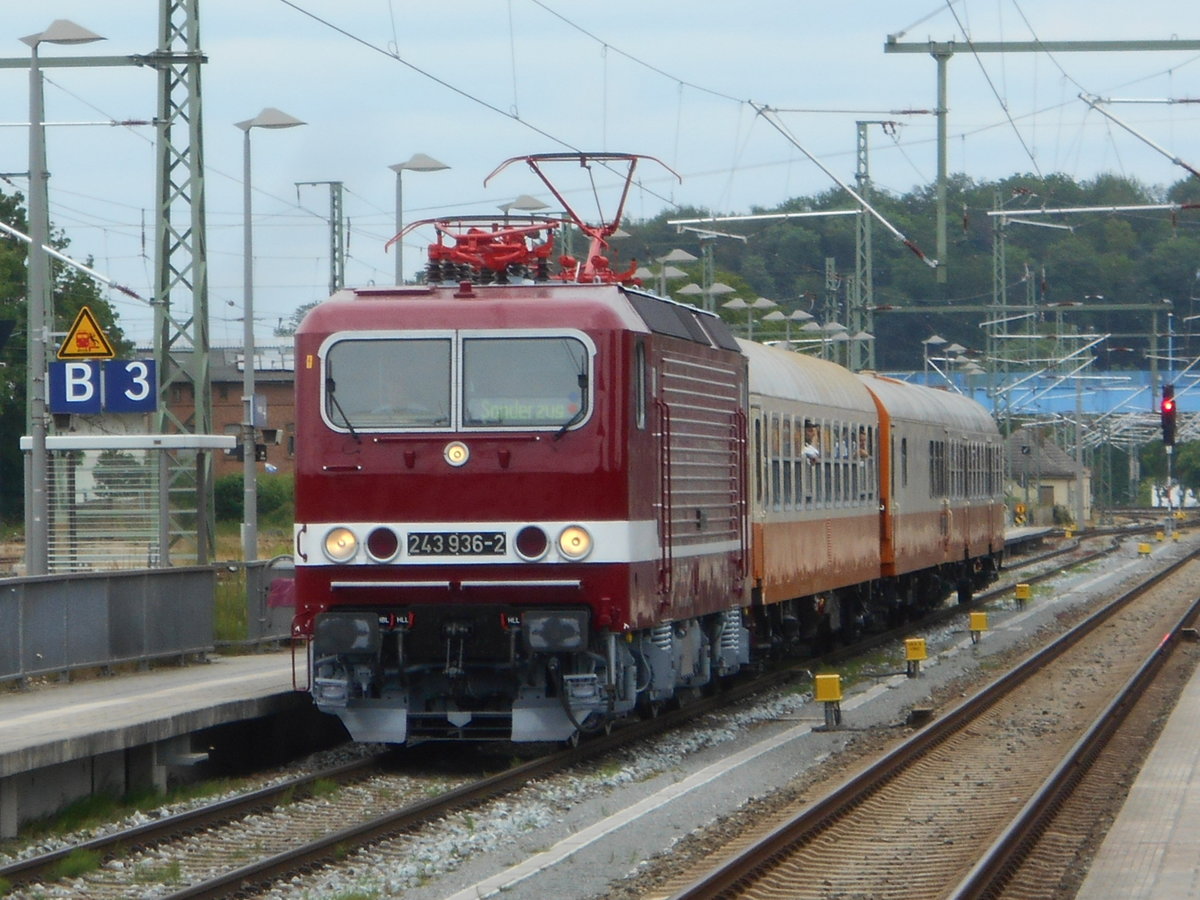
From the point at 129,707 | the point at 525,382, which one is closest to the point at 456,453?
the point at 525,382

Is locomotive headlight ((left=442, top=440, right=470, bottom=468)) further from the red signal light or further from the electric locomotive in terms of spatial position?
the red signal light

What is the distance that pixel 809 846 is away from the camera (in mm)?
11312

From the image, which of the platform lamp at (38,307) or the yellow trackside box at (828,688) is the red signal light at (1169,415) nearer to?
the platform lamp at (38,307)

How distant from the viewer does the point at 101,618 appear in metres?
16.7

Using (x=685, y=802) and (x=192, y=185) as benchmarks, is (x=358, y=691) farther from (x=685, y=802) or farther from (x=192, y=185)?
(x=192, y=185)

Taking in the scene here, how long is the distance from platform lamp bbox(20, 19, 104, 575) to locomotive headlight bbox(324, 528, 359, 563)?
6.06 meters

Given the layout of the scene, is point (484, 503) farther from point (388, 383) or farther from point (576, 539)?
point (388, 383)

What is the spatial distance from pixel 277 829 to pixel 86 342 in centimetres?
777

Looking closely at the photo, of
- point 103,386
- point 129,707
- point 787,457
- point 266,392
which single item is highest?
point 266,392

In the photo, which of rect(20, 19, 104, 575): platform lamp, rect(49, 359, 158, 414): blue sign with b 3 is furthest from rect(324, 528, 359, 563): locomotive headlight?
rect(49, 359, 158, 414): blue sign with b 3

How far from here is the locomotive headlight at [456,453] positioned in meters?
13.6

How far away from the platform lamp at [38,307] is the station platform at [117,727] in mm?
2511

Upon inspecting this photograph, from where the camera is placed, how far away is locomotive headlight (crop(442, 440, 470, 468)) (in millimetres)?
13617

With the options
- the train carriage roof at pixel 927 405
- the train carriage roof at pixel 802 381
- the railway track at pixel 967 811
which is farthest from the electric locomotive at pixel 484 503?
the train carriage roof at pixel 927 405
